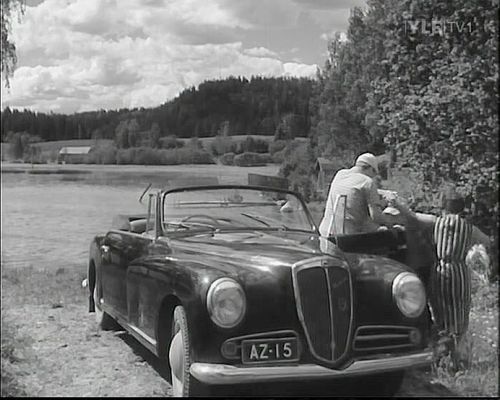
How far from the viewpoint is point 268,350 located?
3.62m

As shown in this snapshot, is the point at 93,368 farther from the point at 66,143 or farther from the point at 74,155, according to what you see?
the point at 66,143

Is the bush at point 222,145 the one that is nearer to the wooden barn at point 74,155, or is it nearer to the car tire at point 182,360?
the wooden barn at point 74,155

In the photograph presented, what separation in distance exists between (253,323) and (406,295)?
936 millimetres

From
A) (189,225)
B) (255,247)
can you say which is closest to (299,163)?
(189,225)

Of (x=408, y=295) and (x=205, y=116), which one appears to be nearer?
(x=408, y=295)

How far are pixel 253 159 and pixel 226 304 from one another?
14.5 meters

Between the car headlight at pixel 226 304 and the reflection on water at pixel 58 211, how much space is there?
7.81 meters

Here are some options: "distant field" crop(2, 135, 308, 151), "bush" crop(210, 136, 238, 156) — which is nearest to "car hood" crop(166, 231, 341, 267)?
"bush" crop(210, 136, 238, 156)

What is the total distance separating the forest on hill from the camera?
65.0 ft

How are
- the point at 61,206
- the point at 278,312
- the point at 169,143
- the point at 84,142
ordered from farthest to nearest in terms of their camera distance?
1. the point at 61,206
2. the point at 84,142
3. the point at 169,143
4. the point at 278,312

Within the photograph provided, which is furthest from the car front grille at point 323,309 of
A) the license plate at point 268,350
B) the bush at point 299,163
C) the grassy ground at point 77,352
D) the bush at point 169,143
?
the bush at point 169,143

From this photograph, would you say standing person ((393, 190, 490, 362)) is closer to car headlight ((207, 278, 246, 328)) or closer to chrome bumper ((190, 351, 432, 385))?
chrome bumper ((190, 351, 432, 385))

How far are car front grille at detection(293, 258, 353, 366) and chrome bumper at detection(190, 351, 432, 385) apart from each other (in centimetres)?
8

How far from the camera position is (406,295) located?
12.9 feet
